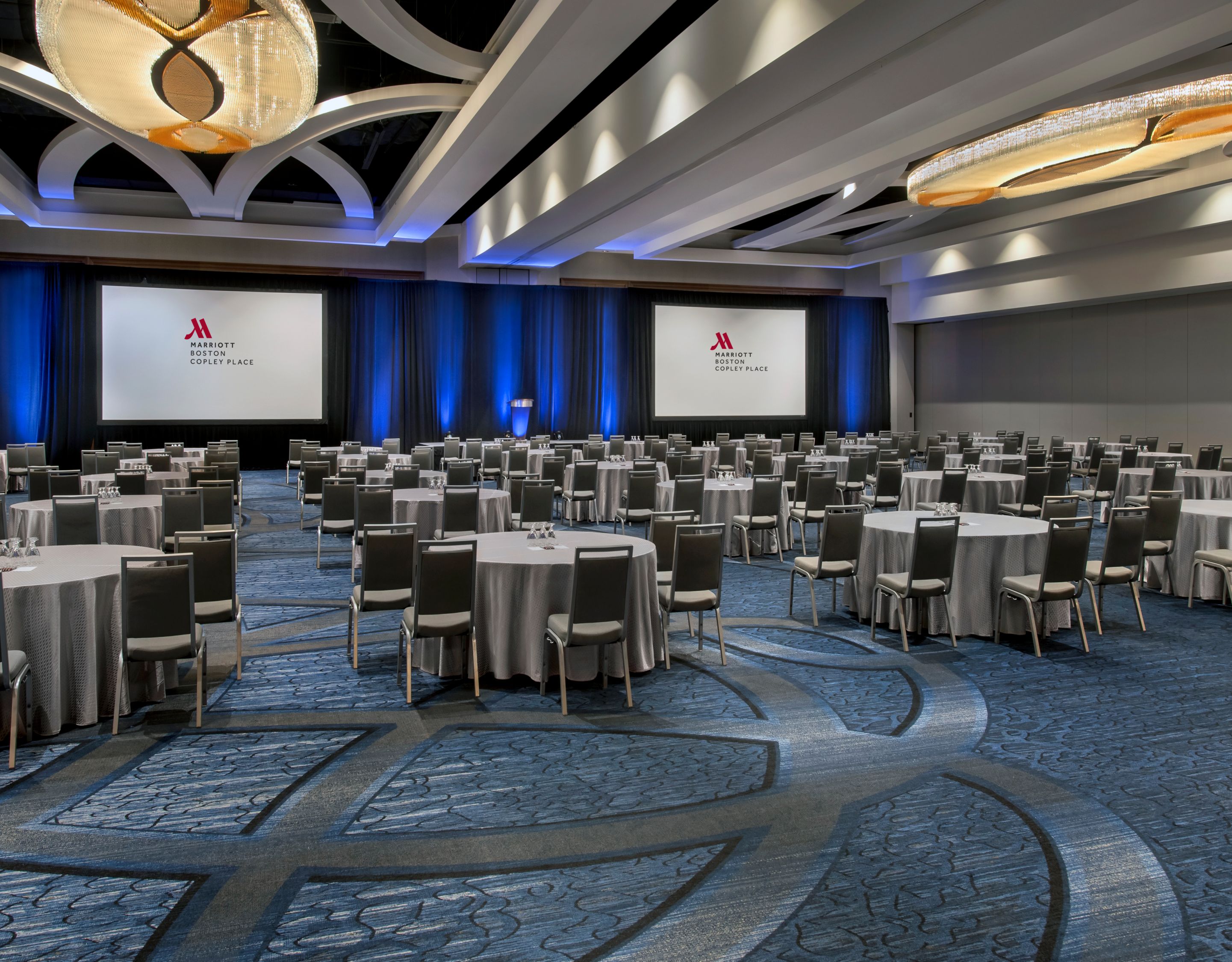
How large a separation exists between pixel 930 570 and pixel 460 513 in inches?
161

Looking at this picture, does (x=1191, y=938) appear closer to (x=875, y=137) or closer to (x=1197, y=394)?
(x=875, y=137)

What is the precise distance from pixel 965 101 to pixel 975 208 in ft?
33.9

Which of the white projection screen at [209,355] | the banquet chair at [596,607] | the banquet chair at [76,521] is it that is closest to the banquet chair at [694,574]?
the banquet chair at [596,607]

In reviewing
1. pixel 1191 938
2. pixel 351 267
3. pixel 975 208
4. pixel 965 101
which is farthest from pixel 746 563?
pixel 351 267

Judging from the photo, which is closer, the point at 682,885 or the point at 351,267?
the point at 682,885

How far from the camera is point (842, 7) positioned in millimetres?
6574

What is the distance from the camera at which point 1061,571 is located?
6.12 meters

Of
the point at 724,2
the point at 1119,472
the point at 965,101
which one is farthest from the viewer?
the point at 1119,472

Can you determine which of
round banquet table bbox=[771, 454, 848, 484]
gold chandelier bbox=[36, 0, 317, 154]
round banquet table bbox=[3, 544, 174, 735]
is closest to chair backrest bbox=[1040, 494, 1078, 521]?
round banquet table bbox=[771, 454, 848, 484]

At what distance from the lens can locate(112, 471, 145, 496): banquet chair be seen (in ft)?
30.6

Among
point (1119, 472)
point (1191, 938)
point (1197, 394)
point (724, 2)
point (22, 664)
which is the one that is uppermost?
point (724, 2)

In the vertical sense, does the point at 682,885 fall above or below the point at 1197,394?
below

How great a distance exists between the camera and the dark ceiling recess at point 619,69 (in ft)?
31.8

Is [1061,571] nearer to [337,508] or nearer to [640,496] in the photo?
[640,496]
